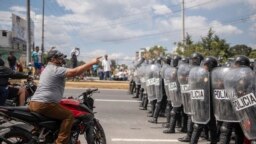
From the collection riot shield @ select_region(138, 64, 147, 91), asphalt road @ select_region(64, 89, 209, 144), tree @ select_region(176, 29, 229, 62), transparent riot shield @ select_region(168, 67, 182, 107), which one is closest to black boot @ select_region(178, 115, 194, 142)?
asphalt road @ select_region(64, 89, 209, 144)

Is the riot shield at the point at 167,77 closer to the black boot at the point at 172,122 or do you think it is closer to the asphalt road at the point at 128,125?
the black boot at the point at 172,122

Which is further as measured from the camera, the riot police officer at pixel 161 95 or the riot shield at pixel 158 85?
the riot shield at pixel 158 85

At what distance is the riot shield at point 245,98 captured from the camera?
6785 mm

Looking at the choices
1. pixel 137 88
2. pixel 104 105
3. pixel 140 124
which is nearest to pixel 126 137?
pixel 140 124

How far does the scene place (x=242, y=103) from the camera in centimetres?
684

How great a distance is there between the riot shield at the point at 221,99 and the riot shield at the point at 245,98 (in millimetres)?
384

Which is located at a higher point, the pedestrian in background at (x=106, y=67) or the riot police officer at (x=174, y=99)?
the pedestrian in background at (x=106, y=67)

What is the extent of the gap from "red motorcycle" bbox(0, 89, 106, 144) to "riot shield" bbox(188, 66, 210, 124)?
1967mm

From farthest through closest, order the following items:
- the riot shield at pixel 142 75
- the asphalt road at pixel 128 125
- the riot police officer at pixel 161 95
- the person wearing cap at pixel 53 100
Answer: the riot shield at pixel 142 75
the riot police officer at pixel 161 95
the asphalt road at pixel 128 125
the person wearing cap at pixel 53 100

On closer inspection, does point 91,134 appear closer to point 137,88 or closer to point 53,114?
point 53,114

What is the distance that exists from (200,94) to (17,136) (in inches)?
130

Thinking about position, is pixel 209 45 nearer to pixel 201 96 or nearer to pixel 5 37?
pixel 201 96

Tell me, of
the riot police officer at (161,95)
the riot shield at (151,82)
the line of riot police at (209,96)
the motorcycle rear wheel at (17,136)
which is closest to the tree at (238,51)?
the riot shield at (151,82)

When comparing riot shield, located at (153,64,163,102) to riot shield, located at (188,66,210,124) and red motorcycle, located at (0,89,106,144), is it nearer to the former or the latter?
riot shield, located at (188,66,210,124)
